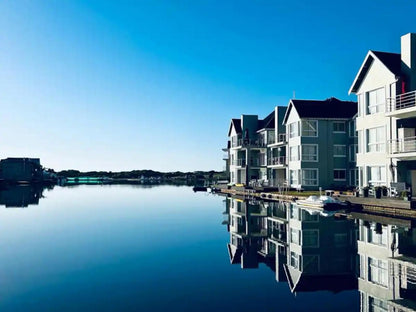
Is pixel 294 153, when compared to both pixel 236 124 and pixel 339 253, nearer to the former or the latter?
pixel 236 124

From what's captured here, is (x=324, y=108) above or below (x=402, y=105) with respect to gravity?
above

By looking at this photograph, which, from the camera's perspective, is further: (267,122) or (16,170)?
(16,170)

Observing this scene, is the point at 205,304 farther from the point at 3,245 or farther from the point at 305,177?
the point at 305,177

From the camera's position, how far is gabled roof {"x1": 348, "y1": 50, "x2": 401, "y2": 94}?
30822mm

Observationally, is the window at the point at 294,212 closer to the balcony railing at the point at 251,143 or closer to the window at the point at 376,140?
the window at the point at 376,140

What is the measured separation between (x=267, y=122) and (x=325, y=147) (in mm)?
17730

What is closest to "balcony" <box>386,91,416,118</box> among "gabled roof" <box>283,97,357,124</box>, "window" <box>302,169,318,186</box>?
"gabled roof" <box>283,97,357,124</box>

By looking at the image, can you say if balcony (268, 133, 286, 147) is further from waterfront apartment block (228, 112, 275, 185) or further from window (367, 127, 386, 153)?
window (367, 127, 386, 153)

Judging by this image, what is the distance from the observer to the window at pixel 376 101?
31.8 meters

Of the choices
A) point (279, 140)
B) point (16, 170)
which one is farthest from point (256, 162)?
point (16, 170)

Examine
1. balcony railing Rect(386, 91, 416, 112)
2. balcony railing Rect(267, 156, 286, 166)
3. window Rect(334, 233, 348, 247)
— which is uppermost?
balcony railing Rect(386, 91, 416, 112)

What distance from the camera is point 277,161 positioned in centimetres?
5291

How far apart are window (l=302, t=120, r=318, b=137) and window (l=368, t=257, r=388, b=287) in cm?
3142

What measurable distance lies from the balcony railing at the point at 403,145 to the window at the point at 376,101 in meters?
3.82
